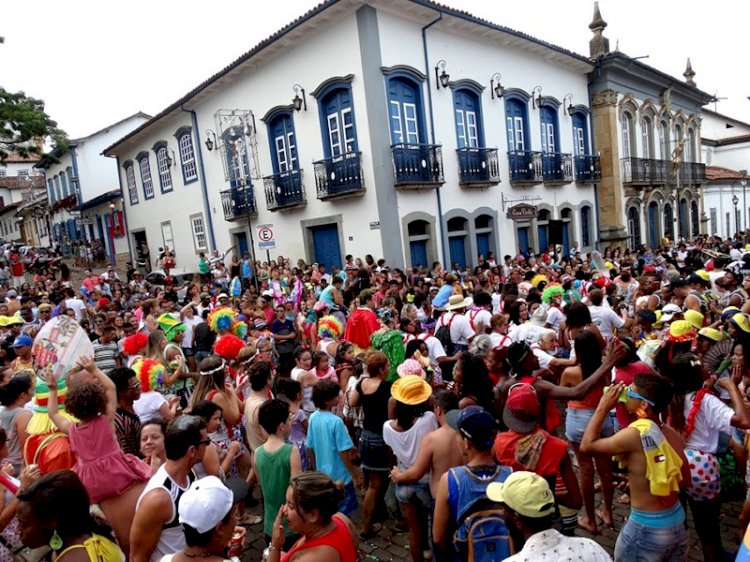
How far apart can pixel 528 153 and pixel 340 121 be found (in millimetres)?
7149

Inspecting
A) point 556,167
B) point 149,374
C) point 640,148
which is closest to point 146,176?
point 556,167

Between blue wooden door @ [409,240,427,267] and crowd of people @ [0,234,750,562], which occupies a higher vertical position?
blue wooden door @ [409,240,427,267]

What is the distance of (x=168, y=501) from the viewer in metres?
2.78

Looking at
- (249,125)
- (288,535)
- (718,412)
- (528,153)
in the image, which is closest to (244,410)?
(288,535)

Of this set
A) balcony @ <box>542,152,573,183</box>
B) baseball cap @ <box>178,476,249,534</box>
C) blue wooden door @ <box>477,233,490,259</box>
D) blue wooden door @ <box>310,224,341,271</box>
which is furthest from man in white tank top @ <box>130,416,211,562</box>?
balcony @ <box>542,152,573,183</box>

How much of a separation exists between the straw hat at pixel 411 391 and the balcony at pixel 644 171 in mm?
22343

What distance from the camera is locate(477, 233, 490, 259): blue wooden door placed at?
17078 millimetres

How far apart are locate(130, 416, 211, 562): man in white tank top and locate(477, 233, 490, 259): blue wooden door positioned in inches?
584

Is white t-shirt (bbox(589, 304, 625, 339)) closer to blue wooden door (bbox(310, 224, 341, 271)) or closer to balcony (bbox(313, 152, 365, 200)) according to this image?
balcony (bbox(313, 152, 365, 200))

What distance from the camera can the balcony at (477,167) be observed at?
15.7 m

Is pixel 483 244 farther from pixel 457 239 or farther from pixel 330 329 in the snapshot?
pixel 330 329

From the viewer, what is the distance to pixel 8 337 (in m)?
7.61

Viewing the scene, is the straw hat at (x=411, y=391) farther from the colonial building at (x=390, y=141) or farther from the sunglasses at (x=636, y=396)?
the colonial building at (x=390, y=141)

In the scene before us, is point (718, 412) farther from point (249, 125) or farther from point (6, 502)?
point (249, 125)
